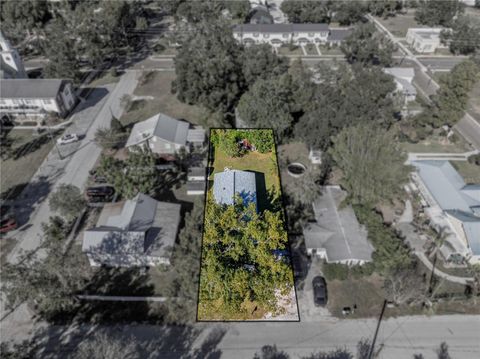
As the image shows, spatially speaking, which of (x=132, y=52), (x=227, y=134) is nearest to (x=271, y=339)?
(x=227, y=134)

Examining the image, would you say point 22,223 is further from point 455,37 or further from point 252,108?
point 455,37

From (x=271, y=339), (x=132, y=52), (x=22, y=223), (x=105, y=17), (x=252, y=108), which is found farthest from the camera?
(x=132, y=52)

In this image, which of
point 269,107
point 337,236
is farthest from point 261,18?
point 337,236

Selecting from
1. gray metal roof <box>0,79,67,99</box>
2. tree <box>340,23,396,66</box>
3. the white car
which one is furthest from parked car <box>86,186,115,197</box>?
tree <box>340,23,396,66</box>

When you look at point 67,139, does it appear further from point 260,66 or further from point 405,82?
point 405,82

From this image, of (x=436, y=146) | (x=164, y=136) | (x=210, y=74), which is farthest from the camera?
(x=210, y=74)

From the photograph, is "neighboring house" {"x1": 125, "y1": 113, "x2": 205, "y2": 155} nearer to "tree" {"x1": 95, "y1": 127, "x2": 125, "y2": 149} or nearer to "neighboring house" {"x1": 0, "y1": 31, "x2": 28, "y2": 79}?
"tree" {"x1": 95, "y1": 127, "x2": 125, "y2": 149}

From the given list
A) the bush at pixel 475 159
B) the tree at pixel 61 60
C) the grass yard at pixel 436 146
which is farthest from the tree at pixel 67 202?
the bush at pixel 475 159
